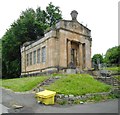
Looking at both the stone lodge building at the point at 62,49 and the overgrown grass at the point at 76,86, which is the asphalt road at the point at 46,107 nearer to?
the overgrown grass at the point at 76,86

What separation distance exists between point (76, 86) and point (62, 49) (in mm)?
11020

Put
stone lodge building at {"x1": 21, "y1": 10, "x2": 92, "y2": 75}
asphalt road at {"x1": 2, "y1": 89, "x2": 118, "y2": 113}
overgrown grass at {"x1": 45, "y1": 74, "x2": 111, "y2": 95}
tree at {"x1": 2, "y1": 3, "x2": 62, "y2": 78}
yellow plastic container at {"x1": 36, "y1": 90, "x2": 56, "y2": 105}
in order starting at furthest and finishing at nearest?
tree at {"x1": 2, "y1": 3, "x2": 62, "y2": 78}
stone lodge building at {"x1": 21, "y1": 10, "x2": 92, "y2": 75}
overgrown grass at {"x1": 45, "y1": 74, "x2": 111, "y2": 95}
yellow plastic container at {"x1": 36, "y1": 90, "x2": 56, "y2": 105}
asphalt road at {"x1": 2, "y1": 89, "x2": 118, "y2": 113}

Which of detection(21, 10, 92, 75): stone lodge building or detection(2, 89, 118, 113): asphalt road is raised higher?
detection(21, 10, 92, 75): stone lodge building

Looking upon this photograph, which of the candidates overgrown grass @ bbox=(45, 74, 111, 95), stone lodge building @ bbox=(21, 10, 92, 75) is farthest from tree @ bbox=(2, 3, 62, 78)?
overgrown grass @ bbox=(45, 74, 111, 95)

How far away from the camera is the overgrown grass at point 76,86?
17.5 metres

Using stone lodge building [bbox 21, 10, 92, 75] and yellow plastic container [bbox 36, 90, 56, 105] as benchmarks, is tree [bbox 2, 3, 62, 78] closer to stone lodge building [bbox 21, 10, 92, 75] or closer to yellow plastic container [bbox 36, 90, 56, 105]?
stone lodge building [bbox 21, 10, 92, 75]

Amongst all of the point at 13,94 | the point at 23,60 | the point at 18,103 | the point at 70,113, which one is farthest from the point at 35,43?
the point at 70,113

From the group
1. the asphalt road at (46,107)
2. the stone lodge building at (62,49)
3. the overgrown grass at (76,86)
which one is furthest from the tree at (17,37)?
the asphalt road at (46,107)

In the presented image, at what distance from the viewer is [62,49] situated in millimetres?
29281

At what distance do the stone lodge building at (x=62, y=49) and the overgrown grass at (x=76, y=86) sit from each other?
587cm

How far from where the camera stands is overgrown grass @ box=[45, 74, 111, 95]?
17517 millimetres

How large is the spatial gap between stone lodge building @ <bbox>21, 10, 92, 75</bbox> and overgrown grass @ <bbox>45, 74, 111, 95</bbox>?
5870mm

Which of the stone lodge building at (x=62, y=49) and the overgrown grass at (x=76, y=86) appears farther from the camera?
the stone lodge building at (x=62, y=49)

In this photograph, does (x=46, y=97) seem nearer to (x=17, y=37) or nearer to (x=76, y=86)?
(x=76, y=86)
